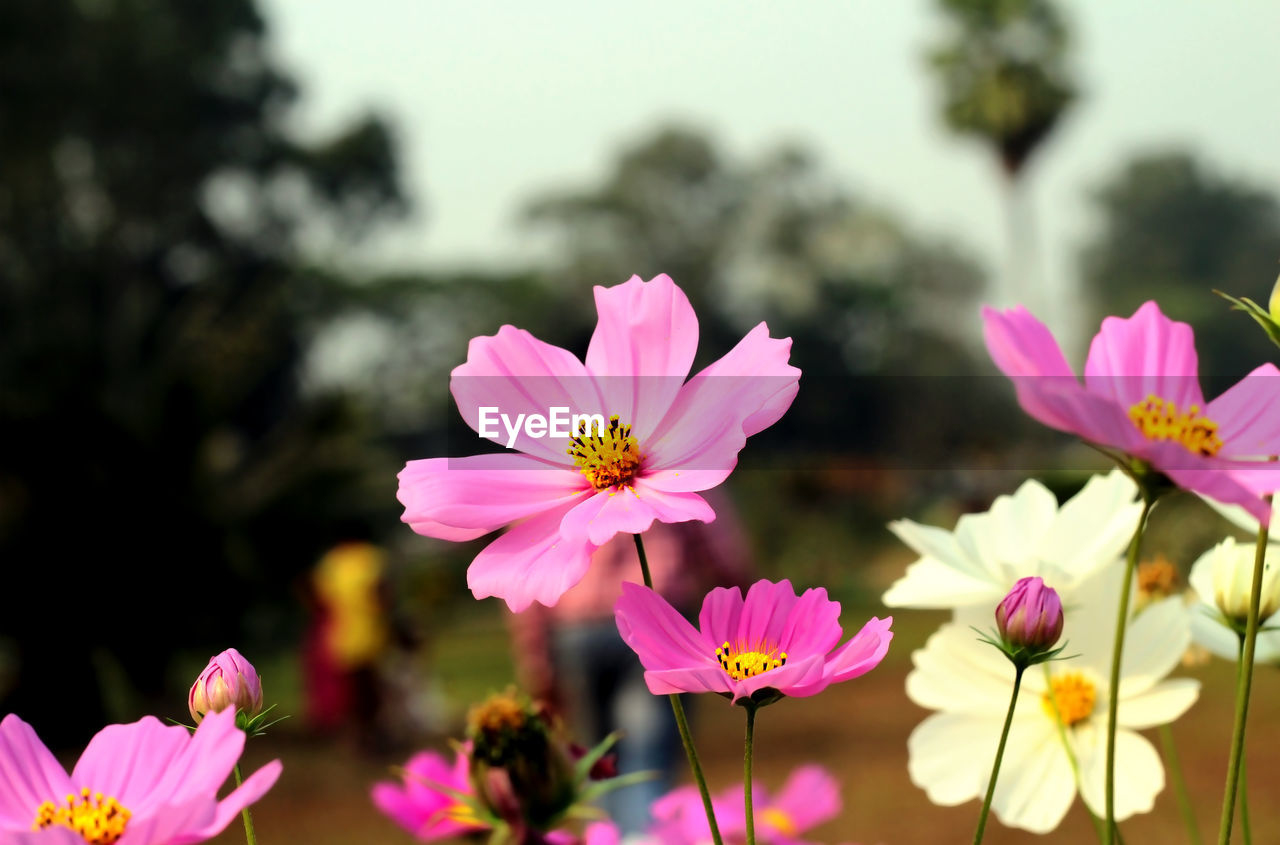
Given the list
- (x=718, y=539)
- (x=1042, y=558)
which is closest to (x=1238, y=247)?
(x=718, y=539)

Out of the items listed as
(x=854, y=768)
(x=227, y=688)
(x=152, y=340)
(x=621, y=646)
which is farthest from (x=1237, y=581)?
(x=152, y=340)

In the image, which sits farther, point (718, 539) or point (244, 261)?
point (244, 261)

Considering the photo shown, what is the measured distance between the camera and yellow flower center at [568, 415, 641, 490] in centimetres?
30

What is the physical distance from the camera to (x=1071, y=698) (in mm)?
402

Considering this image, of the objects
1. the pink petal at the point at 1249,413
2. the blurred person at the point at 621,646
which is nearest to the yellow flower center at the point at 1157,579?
the pink petal at the point at 1249,413

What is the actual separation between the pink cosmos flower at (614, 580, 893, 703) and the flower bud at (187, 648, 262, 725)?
0.27ft

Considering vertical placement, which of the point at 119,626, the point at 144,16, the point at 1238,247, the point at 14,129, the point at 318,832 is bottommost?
the point at 1238,247

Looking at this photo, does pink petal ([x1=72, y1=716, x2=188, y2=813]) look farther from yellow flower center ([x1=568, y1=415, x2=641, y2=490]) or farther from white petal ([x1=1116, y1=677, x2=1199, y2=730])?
white petal ([x1=1116, y1=677, x2=1199, y2=730])

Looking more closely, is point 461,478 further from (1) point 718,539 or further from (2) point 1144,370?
(1) point 718,539

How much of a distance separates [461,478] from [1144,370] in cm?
15

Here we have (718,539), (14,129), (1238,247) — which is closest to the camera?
(718,539)

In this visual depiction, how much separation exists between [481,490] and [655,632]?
5 centimetres

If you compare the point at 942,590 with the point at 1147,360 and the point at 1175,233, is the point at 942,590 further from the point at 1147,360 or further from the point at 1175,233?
the point at 1175,233

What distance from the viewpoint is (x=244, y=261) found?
20.1 metres
